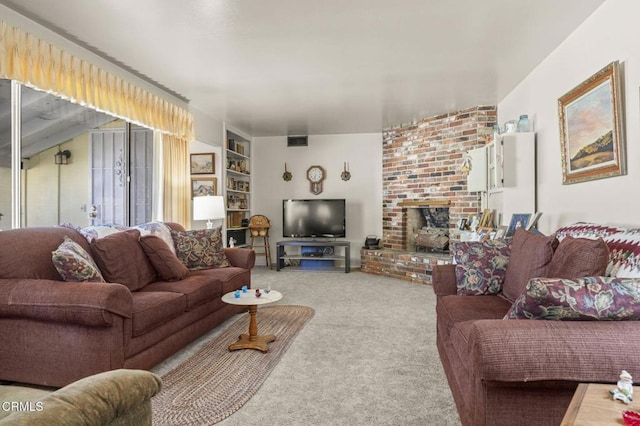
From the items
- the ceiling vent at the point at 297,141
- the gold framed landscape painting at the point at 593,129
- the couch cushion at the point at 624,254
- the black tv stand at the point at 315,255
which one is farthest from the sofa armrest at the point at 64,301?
the ceiling vent at the point at 297,141

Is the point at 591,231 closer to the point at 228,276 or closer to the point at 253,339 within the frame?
the point at 253,339

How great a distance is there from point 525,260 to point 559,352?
3.86 feet

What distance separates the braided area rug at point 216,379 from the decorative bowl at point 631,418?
1634 mm

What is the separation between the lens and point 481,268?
8.58 ft

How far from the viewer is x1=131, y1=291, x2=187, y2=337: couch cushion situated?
236cm

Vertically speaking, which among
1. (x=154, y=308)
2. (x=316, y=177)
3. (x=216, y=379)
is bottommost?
(x=216, y=379)

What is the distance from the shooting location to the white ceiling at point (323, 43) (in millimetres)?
2715

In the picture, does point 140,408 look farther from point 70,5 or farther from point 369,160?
point 369,160

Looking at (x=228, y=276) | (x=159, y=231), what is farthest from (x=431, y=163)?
(x=159, y=231)

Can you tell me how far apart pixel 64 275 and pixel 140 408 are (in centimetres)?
188

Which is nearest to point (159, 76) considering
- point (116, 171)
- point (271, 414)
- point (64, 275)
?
point (116, 171)

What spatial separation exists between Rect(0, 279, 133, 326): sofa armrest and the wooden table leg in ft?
3.11

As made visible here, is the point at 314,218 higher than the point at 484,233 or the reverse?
higher

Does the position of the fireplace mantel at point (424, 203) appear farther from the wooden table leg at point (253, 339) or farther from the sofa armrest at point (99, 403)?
the sofa armrest at point (99, 403)
